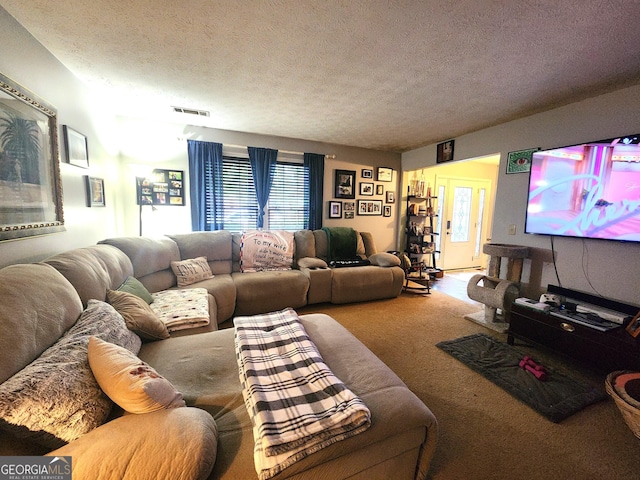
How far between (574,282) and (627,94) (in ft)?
5.39

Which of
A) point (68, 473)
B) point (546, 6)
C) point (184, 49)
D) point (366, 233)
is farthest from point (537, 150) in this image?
point (68, 473)

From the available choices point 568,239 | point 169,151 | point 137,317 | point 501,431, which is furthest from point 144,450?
point 169,151

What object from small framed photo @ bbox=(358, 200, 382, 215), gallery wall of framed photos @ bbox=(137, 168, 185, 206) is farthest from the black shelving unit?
gallery wall of framed photos @ bbox=(137, 168, 185, 206)

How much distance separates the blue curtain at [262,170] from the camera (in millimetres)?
3779

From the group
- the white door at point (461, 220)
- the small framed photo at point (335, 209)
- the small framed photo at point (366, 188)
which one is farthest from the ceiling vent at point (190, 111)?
the white door at point (461, 220)

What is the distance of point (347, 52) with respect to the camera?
5.66 feet

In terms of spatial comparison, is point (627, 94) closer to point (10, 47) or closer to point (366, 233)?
point (366, 233)

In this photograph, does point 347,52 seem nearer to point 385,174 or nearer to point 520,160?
point 520,160

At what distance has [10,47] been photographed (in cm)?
146

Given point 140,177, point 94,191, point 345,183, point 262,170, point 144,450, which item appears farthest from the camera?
point 345,183

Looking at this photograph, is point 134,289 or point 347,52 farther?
point 134,289

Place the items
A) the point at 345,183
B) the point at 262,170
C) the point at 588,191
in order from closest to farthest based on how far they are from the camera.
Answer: the point at 588,191
the point at 262,170
the point at 345,183

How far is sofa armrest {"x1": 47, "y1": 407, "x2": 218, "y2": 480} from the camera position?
0.68 m

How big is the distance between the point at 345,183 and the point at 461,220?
2.80 m
